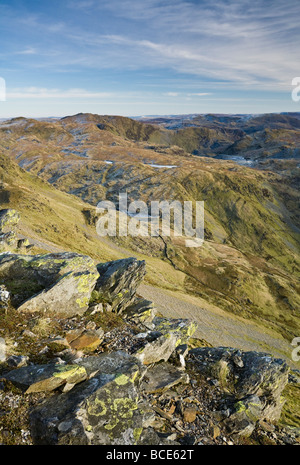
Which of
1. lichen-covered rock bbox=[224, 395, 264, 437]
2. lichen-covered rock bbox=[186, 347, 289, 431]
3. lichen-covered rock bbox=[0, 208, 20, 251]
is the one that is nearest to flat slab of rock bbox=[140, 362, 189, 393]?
lichen-covered rock bbox=[186, 347, 289, 431]

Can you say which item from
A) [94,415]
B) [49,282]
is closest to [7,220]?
[49,282]

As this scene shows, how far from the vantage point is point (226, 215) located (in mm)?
193750

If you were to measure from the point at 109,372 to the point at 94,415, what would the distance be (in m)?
2.24

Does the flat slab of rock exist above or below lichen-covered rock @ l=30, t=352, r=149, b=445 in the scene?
below

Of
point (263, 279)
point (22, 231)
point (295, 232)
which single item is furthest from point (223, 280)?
point (295, 232)

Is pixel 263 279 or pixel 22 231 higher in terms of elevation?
pixel 22 231

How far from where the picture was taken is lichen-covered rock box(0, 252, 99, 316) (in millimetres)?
16625

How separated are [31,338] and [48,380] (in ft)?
12.5

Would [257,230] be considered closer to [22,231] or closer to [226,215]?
[226,215]

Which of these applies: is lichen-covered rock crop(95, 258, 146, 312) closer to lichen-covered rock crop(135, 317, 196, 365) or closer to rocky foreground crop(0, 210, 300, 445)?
rocky foreground crop(0, 210, 300, 445)

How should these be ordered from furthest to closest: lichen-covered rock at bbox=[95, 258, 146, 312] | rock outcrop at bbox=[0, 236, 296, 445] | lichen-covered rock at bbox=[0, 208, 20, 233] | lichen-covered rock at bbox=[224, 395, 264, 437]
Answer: lichen-covered rock at bbox=[0, 208, 20, 233], lichen-covered rock at bbox=[95, 258, 146, 312], lichen-covered rock at bbox=[224, 395, 264, 437], rock outcrop at bbox=[0, 236, 296, 445]

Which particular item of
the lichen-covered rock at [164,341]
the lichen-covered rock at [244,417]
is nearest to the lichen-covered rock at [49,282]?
the lichen-covered rock at [164,341]

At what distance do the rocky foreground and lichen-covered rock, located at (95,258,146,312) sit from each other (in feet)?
0.32
